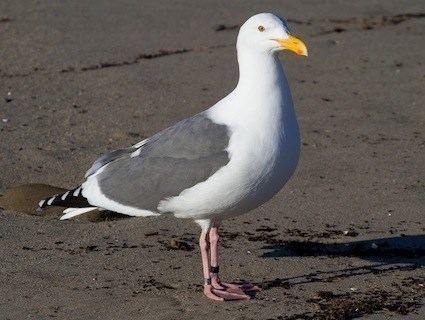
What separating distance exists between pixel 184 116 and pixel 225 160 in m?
3.44

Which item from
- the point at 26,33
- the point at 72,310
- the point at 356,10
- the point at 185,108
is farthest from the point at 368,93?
the point at 72,310

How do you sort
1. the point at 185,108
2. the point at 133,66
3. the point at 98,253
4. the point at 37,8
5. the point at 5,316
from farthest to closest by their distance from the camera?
1. the point at 37,8
2. the point at 133,66
3. the point at 185,108
4. the point at 98,253
5. the point at 5,316

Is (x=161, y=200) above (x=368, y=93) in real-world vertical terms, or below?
above

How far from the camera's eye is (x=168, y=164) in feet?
20.6

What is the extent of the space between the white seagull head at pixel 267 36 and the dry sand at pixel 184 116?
1271 mm

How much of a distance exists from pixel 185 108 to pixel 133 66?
1.20 m

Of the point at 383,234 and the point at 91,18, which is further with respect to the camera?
the point at 91,18

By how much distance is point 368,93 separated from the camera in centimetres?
1004

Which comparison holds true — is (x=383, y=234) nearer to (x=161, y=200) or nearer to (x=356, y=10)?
(x=161, y=200)

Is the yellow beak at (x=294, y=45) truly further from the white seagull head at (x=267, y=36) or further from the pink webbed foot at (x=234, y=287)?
the pink webbed foot at (x=234, y=287)

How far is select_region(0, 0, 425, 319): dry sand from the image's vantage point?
6219 millimetres

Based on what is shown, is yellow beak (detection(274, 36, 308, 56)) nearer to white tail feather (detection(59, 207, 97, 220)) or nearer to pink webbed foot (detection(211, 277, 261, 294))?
pink webbed foot (detection(211, 277, 261, 294))

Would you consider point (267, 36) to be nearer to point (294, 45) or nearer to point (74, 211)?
point (294, 45)

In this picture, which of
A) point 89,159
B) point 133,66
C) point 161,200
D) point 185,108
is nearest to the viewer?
point 161,200
